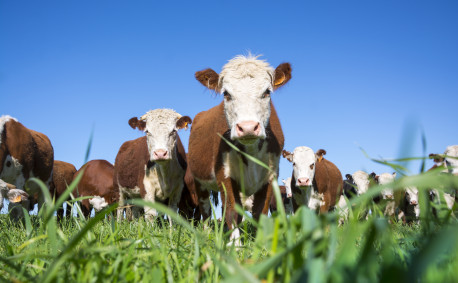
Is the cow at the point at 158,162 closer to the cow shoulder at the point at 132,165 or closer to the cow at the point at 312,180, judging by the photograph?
the cow shoulder at the point at 132,165

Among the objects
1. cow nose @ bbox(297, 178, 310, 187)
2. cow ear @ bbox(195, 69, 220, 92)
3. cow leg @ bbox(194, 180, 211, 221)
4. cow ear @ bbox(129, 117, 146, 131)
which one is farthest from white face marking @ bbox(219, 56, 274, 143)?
cow nose @ bbox(297, 178, 310, 187)

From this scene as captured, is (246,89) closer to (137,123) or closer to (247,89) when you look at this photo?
(247,89)

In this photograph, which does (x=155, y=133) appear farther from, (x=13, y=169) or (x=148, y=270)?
(x=148, y=270)

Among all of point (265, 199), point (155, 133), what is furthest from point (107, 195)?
point (265, 199)

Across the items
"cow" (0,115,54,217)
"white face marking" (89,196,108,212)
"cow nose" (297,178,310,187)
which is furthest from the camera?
"white face marking" (89,196,108,212)

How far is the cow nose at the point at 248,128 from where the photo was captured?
158 inches

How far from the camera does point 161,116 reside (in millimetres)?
8133

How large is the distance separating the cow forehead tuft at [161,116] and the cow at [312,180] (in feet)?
12.4

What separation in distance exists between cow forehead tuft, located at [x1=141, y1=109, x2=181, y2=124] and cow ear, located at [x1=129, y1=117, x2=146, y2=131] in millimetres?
131

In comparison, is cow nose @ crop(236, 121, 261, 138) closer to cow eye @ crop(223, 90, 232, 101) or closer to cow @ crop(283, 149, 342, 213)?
cow eye @ crop(223, 90, 232, 101)

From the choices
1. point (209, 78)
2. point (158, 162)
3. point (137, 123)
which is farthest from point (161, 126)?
point (209, 78)

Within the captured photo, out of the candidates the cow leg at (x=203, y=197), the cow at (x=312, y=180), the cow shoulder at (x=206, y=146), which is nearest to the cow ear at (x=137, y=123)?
the cow shoulder at (x=206, y=146)

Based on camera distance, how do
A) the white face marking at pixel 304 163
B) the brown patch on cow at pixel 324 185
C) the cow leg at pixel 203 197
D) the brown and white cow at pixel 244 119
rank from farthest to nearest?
the brown patch on cow at pixel 324 185
the white face marking at pixel 304 163
the cow leg at pixel 203 197
the brown and white cow at pixel 244 119

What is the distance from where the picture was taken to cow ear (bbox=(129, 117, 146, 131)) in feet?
26.4
